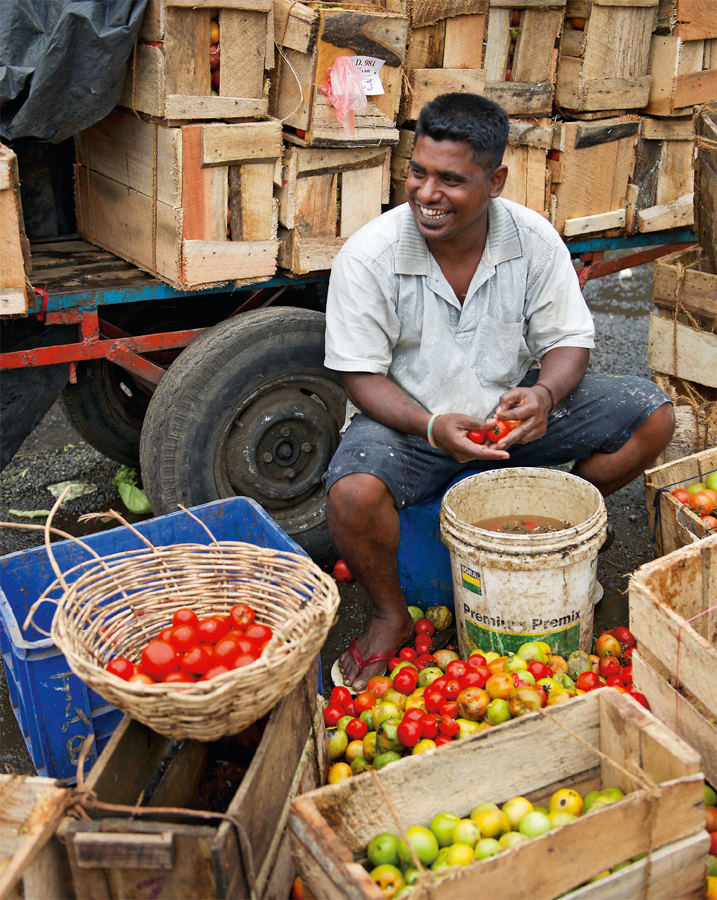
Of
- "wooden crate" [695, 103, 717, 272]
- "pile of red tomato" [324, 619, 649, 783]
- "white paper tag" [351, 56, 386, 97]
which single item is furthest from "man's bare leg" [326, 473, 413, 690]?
"wooden crate" [695, 103, 717, 272]

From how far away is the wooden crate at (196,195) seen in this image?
11.0 feet

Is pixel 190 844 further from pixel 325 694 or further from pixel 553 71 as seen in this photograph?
pixel 553 71

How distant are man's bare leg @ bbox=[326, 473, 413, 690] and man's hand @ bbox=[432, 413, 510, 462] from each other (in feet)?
0.93

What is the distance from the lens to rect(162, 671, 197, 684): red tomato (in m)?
2.14

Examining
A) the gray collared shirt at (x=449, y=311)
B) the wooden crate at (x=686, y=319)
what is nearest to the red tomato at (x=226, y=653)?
the gray collared shirt at (x=449, y=311)

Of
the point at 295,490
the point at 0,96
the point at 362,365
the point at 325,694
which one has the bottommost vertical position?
the point at 325,694

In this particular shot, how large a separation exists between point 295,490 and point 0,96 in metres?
2.02

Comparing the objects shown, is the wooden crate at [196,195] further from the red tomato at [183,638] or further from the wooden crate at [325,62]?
the red tomato at [183,638]

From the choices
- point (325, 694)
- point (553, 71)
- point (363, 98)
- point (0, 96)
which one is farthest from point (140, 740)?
point (553, 71)

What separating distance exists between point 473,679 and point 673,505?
3.96ft

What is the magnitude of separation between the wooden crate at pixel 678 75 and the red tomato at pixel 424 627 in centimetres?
291

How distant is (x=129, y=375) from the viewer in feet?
15.0

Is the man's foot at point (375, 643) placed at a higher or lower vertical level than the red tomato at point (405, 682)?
lower

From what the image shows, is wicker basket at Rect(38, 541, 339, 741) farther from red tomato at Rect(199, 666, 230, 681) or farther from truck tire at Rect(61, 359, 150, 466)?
truck tire at Rect(61, 359, 150, 466)
